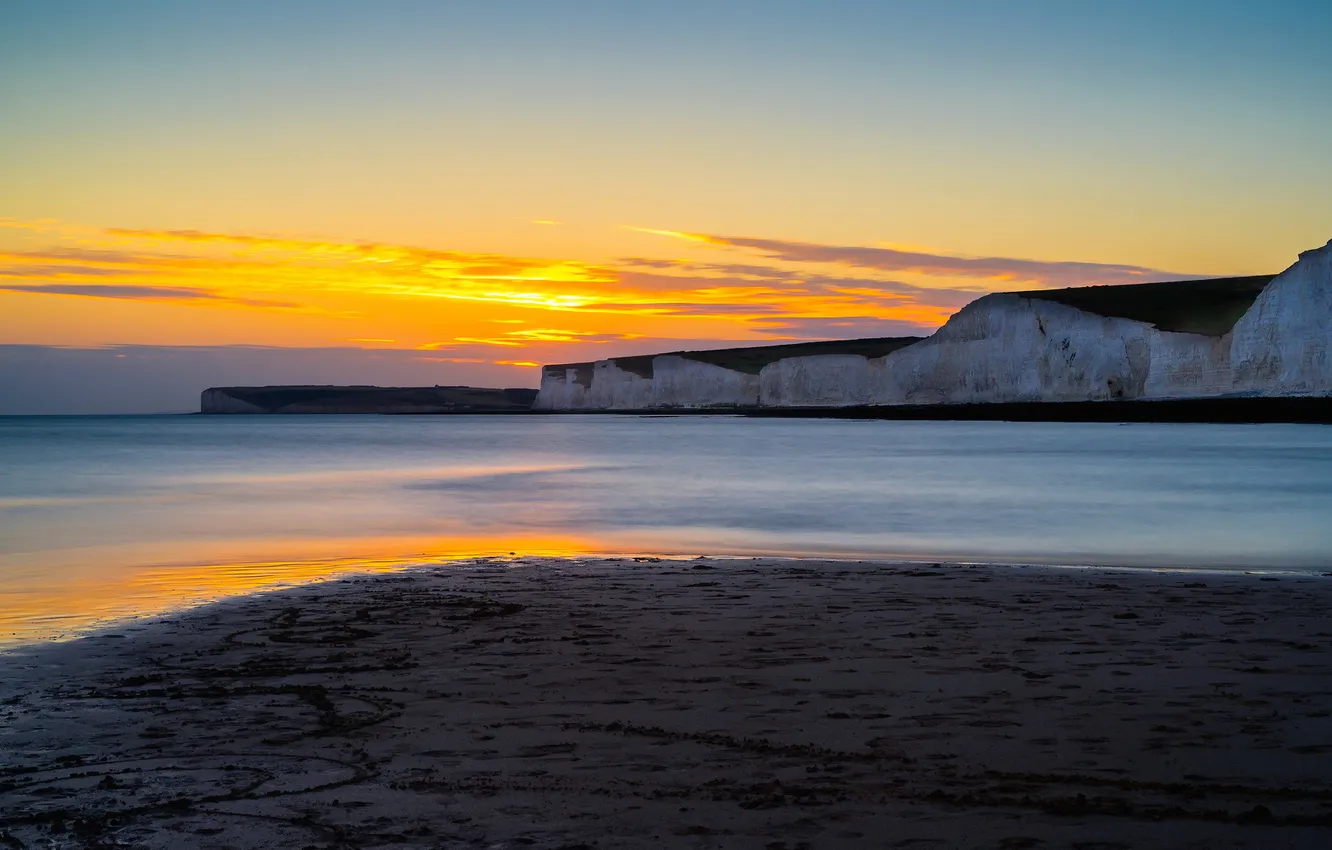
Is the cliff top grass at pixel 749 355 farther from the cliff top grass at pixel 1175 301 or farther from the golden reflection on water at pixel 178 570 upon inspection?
the golden reflection on water at pixel 178 570

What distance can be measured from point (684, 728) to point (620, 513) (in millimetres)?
12988

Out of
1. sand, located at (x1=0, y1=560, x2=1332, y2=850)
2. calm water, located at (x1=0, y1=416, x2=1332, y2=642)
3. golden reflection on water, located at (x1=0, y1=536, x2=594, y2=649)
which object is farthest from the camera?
calm water, located at (x1=0, y1=416, x2=1332, y2=642)

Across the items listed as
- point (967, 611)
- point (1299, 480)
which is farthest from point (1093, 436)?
point (967, 611)

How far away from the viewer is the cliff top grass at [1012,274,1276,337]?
56.2 m

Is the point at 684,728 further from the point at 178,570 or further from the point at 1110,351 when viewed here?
the point at 1110,351

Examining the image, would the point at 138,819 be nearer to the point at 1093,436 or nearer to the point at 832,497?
the point at 832,497

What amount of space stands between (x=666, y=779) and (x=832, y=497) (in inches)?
636

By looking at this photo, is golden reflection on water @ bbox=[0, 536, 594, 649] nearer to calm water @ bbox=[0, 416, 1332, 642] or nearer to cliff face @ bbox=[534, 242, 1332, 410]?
calm water @ bbox=[0, 416, 1332, 642]

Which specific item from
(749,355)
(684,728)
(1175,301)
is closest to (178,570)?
(684,728)

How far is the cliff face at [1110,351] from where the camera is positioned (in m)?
47.0

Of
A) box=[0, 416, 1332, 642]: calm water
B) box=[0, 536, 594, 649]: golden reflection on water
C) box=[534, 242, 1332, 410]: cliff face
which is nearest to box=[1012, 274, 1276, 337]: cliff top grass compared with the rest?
box=[534, 242, 1332, 410]: cliff face

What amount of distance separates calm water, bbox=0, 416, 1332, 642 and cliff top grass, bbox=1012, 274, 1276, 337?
2286cm

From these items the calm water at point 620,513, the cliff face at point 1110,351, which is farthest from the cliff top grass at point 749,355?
the calm water at point 620,513

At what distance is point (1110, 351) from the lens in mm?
58625
